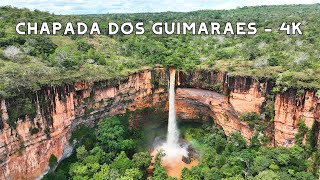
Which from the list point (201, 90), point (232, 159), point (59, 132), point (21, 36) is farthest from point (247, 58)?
point (21, 36)

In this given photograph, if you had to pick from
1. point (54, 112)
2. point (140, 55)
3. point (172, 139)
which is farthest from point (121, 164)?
point (140, 55)

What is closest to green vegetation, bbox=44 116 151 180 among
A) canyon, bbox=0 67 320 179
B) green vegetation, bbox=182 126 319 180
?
canyon, bbox=0 67 320 179

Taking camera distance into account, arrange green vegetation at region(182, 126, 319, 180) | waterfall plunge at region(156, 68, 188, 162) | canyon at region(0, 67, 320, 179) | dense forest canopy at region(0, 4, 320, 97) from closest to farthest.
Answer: canyon at region(0, 67, 320, 179)
green vegetation at region(182, 126, 319, 180)
dense forest canopy at region(0, 4, 320, 97)
waterfall plunge at region(156, 68, 188, 162)

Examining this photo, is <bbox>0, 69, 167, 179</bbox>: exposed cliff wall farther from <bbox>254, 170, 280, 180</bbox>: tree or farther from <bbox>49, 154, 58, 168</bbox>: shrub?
<bbox>254, 170, 280, 180</bbox>: tree

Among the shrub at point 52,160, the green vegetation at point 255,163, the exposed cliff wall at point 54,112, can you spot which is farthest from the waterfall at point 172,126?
the shrub at point 52,160

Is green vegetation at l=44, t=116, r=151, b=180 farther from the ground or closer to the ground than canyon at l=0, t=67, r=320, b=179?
closer to the ground

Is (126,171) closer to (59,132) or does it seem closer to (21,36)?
(59,132)

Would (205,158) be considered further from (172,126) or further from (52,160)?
(52,160)

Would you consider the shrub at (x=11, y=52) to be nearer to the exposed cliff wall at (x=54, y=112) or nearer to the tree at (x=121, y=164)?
the exposed cliff wall at (x=54, y=112)
